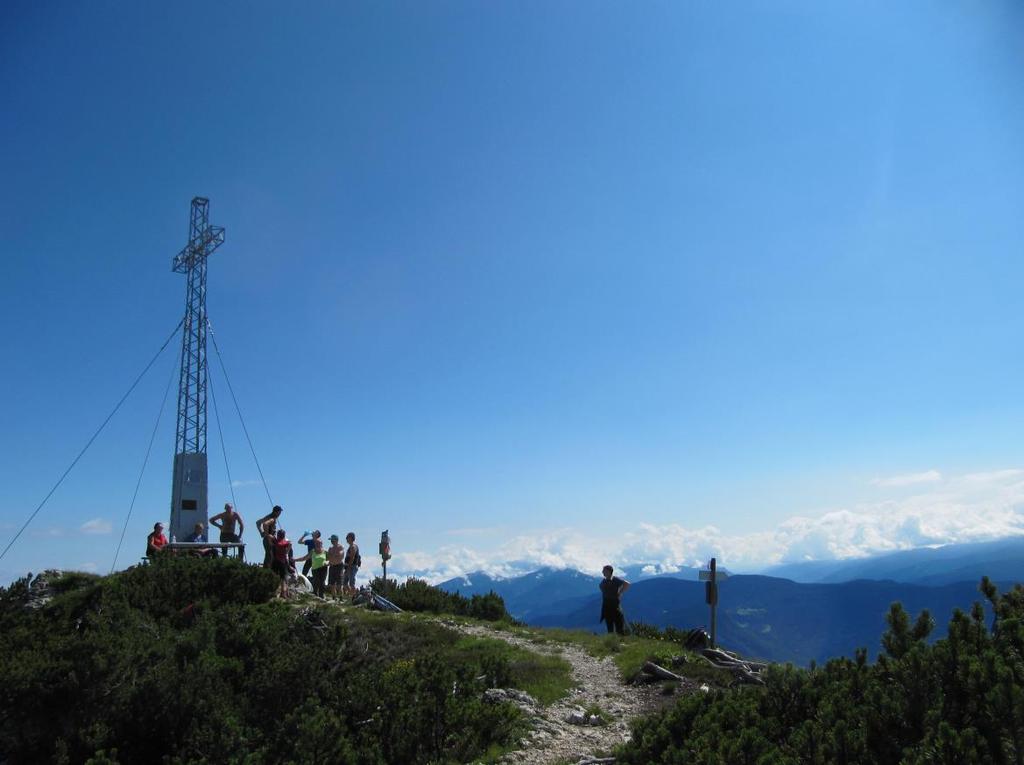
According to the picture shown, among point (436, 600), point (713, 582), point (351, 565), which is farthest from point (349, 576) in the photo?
point (713, 582)

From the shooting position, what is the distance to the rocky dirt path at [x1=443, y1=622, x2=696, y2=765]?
7.46 m

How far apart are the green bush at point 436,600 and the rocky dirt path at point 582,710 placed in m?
6.19

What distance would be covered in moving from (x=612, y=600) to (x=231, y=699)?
9278 mm

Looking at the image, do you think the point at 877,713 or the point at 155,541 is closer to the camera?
the point at 877,713

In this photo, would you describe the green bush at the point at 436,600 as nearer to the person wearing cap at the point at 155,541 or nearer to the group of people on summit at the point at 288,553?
the group of people on summit at the point at 288,553

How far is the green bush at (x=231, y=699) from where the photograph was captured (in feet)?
20.7

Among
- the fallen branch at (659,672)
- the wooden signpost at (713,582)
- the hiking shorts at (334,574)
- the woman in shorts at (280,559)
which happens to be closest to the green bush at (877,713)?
the fallen branch at (659,672)

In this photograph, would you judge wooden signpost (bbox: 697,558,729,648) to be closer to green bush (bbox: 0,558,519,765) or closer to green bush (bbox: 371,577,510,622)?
green bush (bbox: 0,558,519,765)

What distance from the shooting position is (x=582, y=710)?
9.07 m

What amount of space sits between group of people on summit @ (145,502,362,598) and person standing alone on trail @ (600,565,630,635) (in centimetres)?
758

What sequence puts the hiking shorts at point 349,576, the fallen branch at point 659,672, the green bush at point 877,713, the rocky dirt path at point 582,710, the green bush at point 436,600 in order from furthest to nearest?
the hiking shorts at point 349,576
the green bush at point 436,600
the fallen branch at point 659,672
the rocky dirt path at point 582,710
the green bush at point 877,713

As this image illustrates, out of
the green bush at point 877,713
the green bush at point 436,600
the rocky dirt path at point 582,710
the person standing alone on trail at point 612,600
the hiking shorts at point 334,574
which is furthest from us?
the hiking shorts at point 334,574

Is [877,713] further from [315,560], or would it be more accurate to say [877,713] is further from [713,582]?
[315,560]

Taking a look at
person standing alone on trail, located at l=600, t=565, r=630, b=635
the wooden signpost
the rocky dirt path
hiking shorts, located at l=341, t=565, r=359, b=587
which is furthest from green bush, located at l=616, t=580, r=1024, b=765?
hiking shorts, located at l=341, t=565, r=359, b=587
